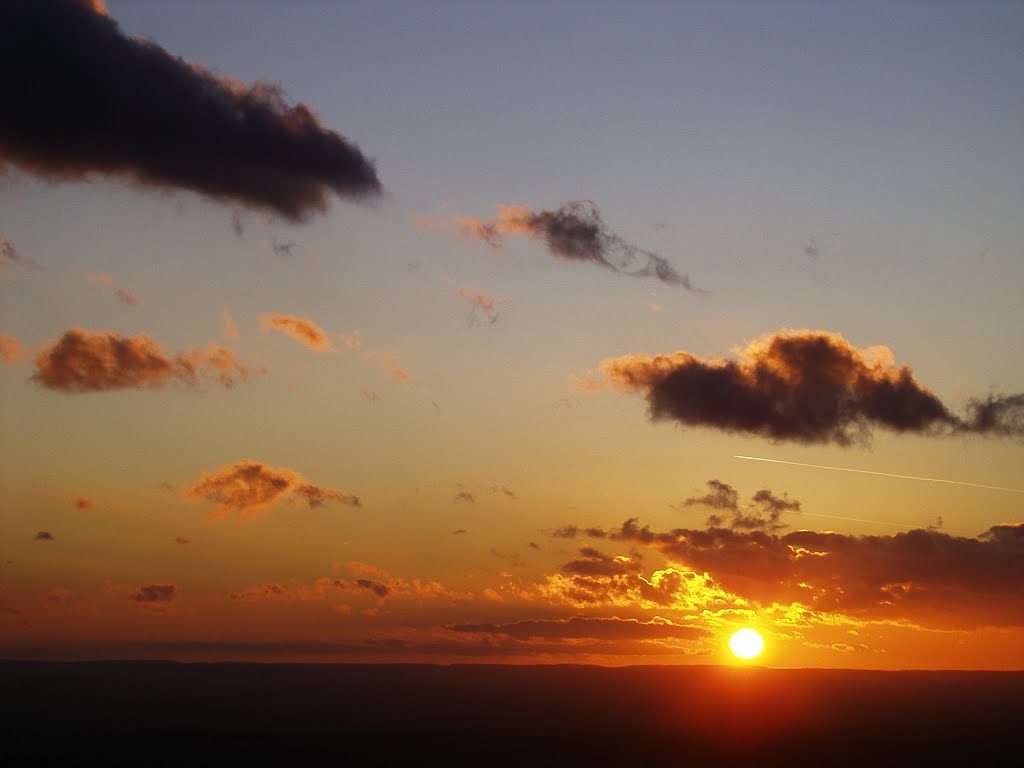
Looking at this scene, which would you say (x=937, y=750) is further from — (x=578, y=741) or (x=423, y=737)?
(x=423, y=737)

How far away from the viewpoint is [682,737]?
652 feet

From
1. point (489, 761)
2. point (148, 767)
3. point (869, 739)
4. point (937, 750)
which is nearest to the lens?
point (148, 767)

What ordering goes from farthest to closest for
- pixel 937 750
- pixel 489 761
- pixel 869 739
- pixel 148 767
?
1. pixel 869 739
2. pixel 937 750
3. pixel 489 761
4. pixel 148 767

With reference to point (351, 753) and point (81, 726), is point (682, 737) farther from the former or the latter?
point (81, 726)

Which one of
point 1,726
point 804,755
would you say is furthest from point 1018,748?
point 1,726

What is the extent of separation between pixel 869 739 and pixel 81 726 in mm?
138683

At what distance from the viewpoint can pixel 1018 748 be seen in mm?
187625

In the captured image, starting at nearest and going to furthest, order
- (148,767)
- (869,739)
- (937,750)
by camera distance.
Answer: (148,767)
(937,750)
(869,739)

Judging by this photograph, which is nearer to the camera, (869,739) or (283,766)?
(283,766)

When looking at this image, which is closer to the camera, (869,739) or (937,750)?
(937,750)

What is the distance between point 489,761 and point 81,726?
81557mm

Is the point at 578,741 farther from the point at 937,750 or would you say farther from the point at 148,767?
the point at 148,767

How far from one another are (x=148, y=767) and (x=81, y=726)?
59340mm

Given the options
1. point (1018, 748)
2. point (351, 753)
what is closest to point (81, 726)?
point (351, 753)
